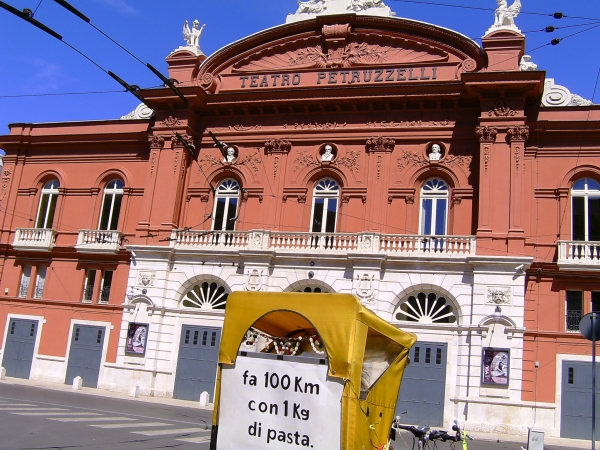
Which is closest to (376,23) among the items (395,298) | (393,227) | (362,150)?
(362,150)

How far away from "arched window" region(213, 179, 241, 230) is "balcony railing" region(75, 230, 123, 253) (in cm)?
461

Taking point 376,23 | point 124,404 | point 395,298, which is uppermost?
point 376,23

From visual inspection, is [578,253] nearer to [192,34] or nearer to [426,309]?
[426,309]

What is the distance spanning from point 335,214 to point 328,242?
1.93 m

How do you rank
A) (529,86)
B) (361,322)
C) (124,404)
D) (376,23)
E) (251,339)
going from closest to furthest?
1. (361,322)
2. (251,339)
3. (124,404)
4. (529,86)
5. (376,23)

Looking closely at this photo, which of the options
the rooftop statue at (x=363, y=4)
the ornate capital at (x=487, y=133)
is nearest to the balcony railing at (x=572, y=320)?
the ornate capital at (x=487, y=133)

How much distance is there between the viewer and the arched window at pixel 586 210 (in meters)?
22.9

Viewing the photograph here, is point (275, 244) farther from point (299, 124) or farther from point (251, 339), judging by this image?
point (251, 339)

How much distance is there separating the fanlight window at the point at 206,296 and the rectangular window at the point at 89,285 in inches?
201

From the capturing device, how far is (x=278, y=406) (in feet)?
25.8

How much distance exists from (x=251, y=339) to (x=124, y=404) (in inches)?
594

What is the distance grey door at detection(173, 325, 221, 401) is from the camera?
82.1 ft

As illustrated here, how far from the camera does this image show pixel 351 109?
1032 inches

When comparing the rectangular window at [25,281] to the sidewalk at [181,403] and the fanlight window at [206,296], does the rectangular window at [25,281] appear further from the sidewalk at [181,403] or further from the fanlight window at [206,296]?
the fanlight window at [206,296]
